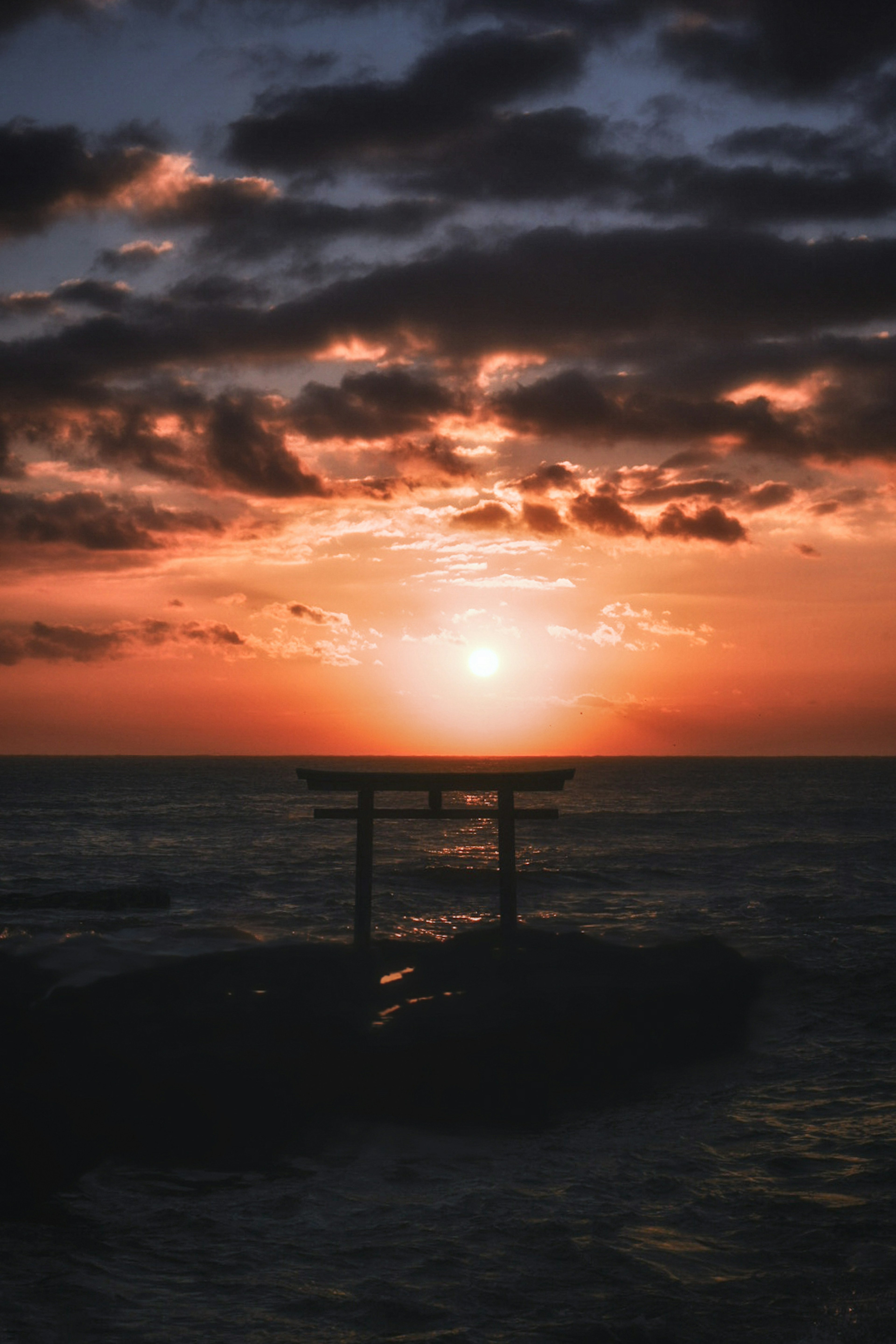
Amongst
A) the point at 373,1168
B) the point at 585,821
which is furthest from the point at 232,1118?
the point at 585,821

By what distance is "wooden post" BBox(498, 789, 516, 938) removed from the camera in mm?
15539

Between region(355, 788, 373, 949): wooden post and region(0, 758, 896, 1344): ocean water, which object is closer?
region(0, 758, 896, 1344): ocean water

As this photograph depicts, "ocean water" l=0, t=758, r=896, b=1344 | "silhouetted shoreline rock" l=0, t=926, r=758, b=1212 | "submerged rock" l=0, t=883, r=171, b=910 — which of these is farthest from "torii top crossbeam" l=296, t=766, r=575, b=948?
"submerged rock" l=0, t=883, r=171, b=910

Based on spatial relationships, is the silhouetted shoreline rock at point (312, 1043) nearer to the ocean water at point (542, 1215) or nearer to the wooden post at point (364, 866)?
the ocean water at point (542, 1215)

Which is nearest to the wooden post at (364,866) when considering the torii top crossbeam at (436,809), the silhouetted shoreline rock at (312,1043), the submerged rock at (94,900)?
the torii top crossbeam at (436,809)

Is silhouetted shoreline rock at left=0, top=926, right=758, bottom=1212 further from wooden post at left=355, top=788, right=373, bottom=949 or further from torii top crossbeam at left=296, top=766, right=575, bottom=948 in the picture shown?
torii top crossbeam at left=296, top=766, right=575, bottom=948

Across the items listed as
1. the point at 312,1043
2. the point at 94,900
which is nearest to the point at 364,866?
the point at 312,1043

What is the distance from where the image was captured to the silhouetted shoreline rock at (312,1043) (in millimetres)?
9367

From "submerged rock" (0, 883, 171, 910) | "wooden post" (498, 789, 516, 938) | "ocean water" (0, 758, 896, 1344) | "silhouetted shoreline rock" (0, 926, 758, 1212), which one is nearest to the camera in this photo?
Answer: "ocean water" (0, 758, 896, 1344)

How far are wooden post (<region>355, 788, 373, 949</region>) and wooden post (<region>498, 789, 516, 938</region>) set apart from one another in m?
2.14

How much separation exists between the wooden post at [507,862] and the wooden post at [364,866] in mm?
2138

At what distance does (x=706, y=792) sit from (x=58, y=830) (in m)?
65.6

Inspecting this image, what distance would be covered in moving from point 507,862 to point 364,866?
2.40m

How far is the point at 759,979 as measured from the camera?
15.5 meters
